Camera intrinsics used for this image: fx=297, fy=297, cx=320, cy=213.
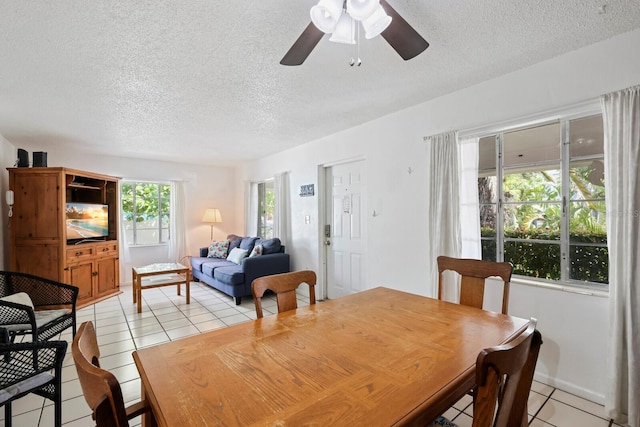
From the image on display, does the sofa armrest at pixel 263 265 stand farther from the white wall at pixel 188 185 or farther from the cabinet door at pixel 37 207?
the cabinet door at pixel 37 207

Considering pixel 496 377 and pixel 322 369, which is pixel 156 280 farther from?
pixel 496 377

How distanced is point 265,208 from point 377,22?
16.7 feet

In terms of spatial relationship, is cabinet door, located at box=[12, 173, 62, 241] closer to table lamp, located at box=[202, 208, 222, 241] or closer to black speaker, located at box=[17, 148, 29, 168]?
black speaker, located at box=[17, 148, 29, 168]

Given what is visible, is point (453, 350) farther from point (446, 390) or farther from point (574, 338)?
point (574, 338)

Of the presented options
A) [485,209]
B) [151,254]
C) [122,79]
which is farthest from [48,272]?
[485,209]

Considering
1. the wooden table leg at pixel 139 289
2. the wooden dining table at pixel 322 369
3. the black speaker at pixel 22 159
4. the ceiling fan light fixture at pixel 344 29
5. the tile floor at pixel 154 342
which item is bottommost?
the tile floor at pixel 154 342

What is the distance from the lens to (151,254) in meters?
5.98

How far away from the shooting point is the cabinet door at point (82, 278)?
14.1 feet

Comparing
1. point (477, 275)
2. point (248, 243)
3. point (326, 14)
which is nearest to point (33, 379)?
point (326, 14)

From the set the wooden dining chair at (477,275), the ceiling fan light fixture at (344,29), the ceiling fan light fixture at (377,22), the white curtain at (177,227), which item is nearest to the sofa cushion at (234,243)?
the white curtain at (177,227)

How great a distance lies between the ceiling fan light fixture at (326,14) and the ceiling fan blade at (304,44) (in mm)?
103

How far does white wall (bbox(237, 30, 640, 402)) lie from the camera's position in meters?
2.05

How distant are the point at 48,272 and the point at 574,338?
5946mm

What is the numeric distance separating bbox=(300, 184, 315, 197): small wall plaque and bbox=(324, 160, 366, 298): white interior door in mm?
263
